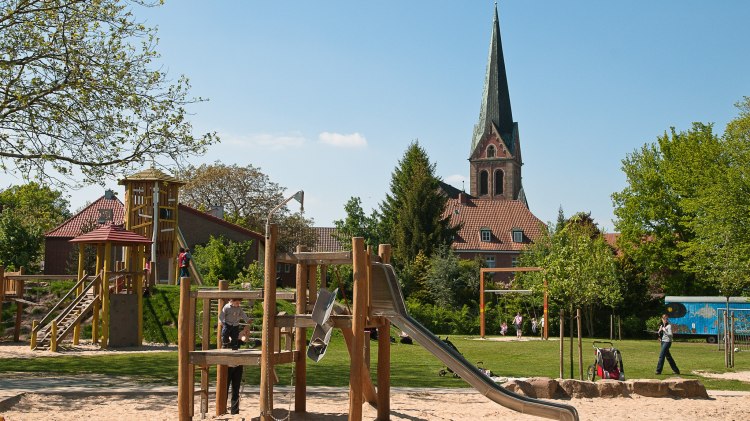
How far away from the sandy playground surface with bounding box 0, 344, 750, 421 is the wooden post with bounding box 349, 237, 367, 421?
1619 mm

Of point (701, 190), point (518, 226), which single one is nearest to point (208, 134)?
point (701, 190)

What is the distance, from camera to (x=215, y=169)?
73.1 meters

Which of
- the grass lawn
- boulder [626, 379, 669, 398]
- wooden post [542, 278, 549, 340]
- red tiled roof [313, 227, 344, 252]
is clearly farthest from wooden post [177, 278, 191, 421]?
red tiled roof [313, 227, 344, 252]

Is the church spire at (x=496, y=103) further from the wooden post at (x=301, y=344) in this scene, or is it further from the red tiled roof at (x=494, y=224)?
the wooden post at (x=301, y=344)

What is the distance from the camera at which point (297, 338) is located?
41.3 feet

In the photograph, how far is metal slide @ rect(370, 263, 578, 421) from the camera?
10.6 metres

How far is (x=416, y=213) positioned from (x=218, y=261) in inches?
745

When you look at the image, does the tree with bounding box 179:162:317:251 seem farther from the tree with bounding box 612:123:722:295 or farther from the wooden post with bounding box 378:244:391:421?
the wooden post with bounding box 378:244:391:421

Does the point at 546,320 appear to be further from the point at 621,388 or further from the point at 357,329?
the point at 357,329

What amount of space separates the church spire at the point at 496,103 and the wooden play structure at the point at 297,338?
345 feet

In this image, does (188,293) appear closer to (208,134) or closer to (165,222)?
(208,134)

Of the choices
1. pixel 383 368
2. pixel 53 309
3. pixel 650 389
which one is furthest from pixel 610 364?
pixel 53 309

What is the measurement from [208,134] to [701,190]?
39499 millimetres

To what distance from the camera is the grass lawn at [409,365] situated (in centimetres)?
1908
